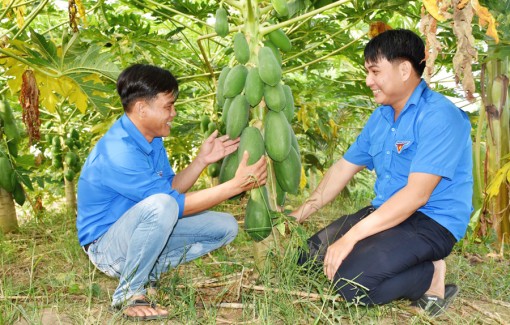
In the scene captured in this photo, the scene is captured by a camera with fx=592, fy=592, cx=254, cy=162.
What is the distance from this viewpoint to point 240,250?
337 centimetres

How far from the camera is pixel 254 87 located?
2.39 meters

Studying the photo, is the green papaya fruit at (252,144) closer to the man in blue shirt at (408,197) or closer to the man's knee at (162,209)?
the man's knee at (162,209)

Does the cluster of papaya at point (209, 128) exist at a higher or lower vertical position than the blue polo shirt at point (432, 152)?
lower

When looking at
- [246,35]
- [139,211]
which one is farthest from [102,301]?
[246,35]

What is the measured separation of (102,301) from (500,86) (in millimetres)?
2605

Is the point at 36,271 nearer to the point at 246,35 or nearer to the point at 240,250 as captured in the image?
the point at 240,250

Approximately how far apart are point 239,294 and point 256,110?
774 millimetres

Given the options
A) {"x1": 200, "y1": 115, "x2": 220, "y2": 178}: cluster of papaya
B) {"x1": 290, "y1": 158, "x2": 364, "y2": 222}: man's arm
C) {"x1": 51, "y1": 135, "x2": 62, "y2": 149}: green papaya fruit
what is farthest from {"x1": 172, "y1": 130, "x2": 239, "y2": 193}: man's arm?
{"x1": 51, "y1": 135, "x2": 62, "y2": 149}: green papaya fruit

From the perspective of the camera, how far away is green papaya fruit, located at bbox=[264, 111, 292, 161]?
2402mm

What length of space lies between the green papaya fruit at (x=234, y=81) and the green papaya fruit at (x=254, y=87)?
0.05 meters

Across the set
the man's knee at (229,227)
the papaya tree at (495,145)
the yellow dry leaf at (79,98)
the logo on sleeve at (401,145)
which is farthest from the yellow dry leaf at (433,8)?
the yellow dry leaf at (79,98)

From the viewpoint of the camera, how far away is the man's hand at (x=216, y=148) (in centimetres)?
274

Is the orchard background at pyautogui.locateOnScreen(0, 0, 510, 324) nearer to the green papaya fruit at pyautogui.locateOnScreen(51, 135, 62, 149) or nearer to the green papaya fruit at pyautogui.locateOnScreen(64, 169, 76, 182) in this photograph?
the green papaya fruit at pyautogui.locateOnScreen(64, 169, 76, 182)

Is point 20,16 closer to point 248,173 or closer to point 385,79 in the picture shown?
point 248,173
